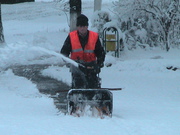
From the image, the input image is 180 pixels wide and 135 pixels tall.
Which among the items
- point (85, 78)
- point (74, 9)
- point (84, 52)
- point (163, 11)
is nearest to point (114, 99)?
point (85, 78)

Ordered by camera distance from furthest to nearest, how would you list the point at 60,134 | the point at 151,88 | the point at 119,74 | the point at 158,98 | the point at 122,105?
1. the point at 119,74
2. the point at 151,88
3. the point at 158,98
4. the point at 122,105
5. the point at 60,134

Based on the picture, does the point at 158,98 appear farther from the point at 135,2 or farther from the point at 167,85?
the point at 135,2

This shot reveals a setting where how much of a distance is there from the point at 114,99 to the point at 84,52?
7.67 feet

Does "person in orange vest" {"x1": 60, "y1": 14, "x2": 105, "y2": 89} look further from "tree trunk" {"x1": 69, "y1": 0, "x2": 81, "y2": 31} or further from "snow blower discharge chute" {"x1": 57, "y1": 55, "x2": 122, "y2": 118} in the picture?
"tree trunk" {"x1": 69, "y1": 0, "x2": 81, "y2": 31}

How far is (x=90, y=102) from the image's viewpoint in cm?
662

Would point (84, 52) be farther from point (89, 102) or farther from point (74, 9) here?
point (74, 9)

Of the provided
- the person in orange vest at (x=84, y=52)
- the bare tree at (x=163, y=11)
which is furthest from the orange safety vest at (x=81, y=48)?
the bare tree at (x=163, y=11)

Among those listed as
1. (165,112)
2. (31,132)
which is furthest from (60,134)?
(165,112)

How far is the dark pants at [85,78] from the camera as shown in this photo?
6703 mm

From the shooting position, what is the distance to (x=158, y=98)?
352 inches

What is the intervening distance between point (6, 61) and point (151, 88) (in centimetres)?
557

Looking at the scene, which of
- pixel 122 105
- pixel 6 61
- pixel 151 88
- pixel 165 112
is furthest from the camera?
pixel 6 61

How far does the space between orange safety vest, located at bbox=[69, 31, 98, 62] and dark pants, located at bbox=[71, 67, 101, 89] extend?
23 centimetres

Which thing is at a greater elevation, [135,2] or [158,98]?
[135,2]
